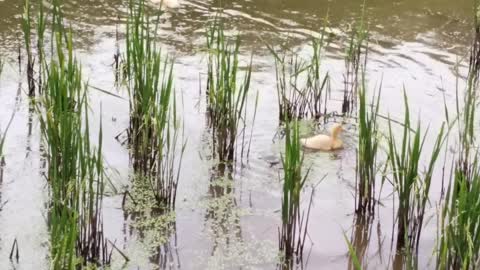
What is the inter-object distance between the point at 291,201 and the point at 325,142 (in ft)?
4.73

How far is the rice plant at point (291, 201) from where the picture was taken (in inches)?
133

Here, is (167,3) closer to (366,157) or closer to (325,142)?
(325,142)

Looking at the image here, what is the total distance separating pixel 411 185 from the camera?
3543 millimetres

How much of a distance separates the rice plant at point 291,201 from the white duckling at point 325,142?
1117 mm

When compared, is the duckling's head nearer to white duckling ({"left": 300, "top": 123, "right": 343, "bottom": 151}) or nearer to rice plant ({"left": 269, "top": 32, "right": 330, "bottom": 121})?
white duckling ({"left": 300, "top": 123, "right": 343, "bottom": 151})

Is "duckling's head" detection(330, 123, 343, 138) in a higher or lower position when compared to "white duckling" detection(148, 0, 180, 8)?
lower

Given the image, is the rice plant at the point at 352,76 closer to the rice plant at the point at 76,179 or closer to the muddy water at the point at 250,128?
the muddy water at the point at 250,128

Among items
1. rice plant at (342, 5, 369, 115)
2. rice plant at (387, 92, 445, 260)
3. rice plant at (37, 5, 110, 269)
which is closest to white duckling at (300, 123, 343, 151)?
rice plant at (342, 5, 369, 115)

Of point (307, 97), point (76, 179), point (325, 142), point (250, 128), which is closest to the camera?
point (76, 179)

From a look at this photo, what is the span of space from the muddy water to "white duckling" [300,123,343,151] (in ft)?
0.19

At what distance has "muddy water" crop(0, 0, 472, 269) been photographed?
373cm

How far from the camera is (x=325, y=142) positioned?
484 cm

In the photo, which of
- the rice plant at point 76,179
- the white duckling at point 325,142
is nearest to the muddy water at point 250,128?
the white duckling at point 325,142

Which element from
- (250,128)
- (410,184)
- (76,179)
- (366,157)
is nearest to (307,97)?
(250,128)
